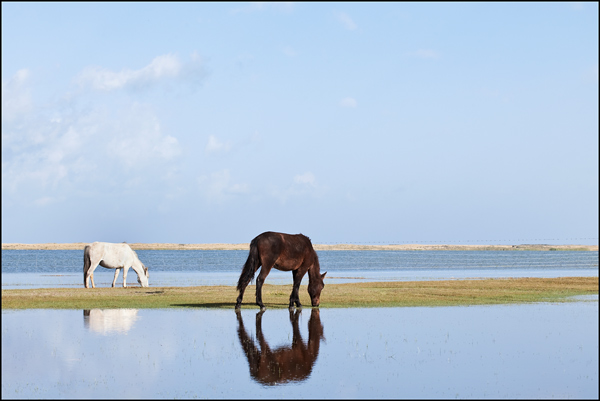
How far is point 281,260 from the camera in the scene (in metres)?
21.7

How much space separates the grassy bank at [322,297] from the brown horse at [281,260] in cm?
128

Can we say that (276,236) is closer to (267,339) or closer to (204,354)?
(267,339)

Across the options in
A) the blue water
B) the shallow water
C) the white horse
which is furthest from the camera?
the blue water

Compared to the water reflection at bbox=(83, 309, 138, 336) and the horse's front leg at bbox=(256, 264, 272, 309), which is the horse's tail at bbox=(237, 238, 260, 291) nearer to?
the horse's front leg at bbox=(256, 264, 272, 309)

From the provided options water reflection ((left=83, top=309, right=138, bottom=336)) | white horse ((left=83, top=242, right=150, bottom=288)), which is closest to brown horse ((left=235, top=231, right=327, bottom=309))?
water reflection ((left=83, top=309, right=138, bottom=336))

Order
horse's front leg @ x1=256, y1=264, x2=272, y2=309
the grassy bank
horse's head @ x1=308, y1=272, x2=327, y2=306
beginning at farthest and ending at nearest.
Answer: the grassy bank, horse's head @ x1=308, y1=272, x2=327, y2=306, horse's front leg @ x1=256, y1=264, x2=272, y2=309

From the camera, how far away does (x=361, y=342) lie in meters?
14.3

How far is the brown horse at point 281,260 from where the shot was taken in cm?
2130

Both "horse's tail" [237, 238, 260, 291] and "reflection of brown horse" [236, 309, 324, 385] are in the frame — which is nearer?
"reflection of brown horse" [236, 309, 324, 385]

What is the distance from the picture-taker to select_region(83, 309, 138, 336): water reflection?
52.5 feet

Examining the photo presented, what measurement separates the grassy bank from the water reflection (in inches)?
62.2

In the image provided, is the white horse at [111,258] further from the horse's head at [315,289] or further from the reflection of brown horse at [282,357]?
the reflection of brown horse at [282,357]

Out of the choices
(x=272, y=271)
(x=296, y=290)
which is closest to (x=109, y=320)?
(x=296, y=290)

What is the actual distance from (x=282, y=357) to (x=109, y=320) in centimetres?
732
